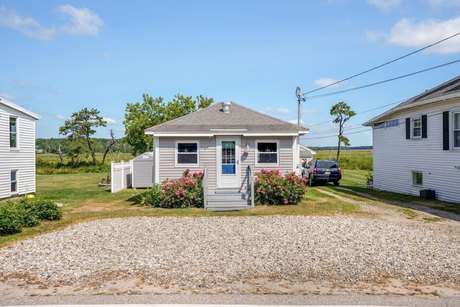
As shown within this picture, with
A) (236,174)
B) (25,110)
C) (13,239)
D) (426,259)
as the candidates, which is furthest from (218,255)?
(25,110)

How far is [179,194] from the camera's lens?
1315 cm

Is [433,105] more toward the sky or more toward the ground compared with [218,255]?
more toward the sky

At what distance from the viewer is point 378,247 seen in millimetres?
7328

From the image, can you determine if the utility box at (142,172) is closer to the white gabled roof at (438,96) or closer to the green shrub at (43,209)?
the green shrub at (43,209)

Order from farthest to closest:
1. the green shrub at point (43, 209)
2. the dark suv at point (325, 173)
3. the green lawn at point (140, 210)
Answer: the dark suv at point (325, 173), the green lawn at point (140, 210), the green shrub at point (43, 209)

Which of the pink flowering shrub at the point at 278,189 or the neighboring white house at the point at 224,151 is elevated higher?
the neighboring white house at the point at 224,151

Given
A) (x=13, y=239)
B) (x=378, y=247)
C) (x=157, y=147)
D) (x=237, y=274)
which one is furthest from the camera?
(x=157, y=147)

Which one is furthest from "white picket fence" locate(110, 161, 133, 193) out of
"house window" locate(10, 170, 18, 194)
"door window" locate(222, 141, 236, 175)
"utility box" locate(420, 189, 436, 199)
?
"utility box" locate(420, 189, 436, 199)

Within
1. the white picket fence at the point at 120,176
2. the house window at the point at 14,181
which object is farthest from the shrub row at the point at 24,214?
the white picket fence at the point at 120,176

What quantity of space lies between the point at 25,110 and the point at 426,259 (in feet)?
57.5

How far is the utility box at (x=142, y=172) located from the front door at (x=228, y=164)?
7.37m

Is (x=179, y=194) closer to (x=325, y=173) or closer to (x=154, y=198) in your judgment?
(x=154, y=198)

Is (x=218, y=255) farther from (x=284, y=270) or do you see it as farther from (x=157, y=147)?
(x=157, y=147)

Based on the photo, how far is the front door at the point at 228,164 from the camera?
14.8 metres
